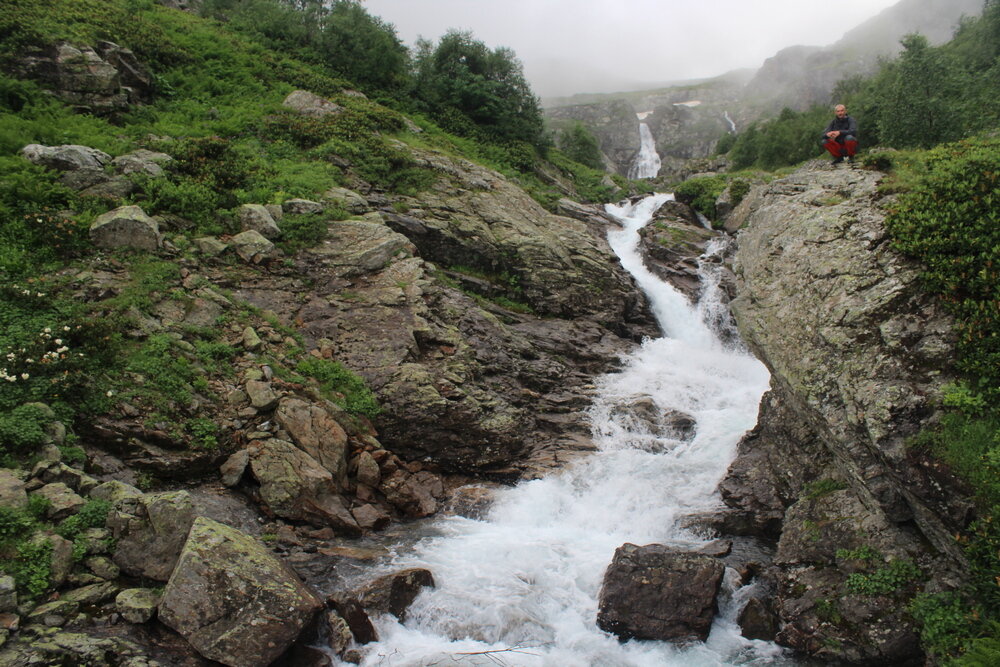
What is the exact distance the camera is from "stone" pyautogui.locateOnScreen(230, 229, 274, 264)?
14.3 meters

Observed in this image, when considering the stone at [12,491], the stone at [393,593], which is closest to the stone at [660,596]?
the stone at [393,593]

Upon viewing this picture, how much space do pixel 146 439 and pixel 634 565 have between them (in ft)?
30.3

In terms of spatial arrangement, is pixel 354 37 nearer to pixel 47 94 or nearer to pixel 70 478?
pixel 47 94

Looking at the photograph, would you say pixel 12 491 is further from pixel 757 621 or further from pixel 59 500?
pixel 757 621

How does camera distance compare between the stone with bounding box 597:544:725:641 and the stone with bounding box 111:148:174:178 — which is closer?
the stone with bounding box 597:544:725:641

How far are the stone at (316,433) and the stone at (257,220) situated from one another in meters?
6.60

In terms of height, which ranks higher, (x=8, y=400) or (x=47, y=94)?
(x=47, y=94)

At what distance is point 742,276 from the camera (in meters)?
12.5

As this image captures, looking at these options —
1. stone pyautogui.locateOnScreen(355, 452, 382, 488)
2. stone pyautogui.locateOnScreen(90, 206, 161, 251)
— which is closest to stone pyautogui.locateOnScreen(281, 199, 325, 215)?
stone pyautogui.locateOnScreen(90, 206, 161, 251)

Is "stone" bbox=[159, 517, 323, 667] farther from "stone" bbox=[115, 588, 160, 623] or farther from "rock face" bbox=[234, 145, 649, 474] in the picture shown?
"rock face" bbox=[234, 145, 649, 474]

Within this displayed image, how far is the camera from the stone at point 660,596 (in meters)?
8.41

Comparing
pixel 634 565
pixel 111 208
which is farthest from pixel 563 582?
pixel 111 208

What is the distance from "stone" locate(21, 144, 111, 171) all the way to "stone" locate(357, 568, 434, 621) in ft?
44.2

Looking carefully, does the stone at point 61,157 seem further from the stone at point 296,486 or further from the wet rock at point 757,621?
the wet rock at point 757,621
